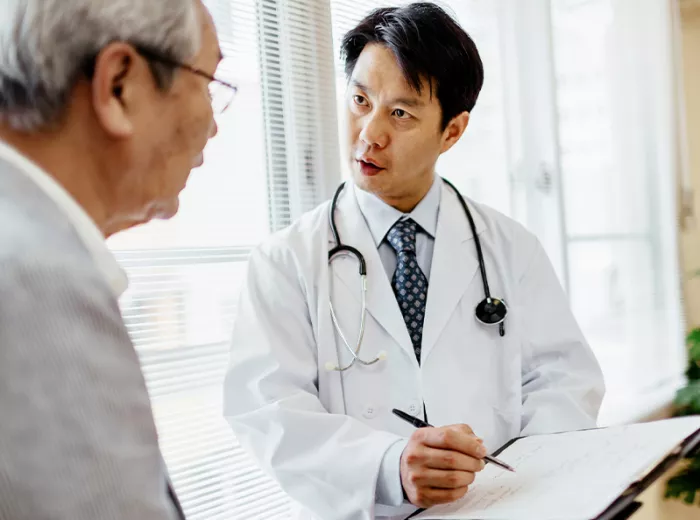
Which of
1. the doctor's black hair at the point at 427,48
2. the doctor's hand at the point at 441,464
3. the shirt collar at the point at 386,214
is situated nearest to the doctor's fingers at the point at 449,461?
the doctor's hand at the point at 441,464

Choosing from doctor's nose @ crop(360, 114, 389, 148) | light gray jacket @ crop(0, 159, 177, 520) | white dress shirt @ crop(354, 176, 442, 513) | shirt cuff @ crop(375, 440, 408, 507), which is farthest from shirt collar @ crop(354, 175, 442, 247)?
light gray jacket @ crop(0, 159, 177, 520)

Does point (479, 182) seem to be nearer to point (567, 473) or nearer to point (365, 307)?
point (365, 307)

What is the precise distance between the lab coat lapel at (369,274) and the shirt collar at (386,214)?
1 centimetres

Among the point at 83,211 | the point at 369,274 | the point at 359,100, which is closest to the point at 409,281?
the point at 369,274

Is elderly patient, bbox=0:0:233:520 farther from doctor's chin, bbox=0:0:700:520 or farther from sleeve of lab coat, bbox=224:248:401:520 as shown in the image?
sleeve of lab coat, bbox=224:248:401:520

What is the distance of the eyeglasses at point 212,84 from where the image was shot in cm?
65

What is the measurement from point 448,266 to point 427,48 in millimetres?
432

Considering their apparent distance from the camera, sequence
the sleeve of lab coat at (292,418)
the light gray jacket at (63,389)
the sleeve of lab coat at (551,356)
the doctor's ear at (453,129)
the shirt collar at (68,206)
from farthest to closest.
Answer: the doctor's ear at (453,129) < the sleeve of lab coat at (551,356) < the sleeve of lab coat at (292,418) < the shirt collar at (68,206) < the light gray jacket at (63,389)

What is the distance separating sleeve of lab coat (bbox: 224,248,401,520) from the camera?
3.56 ft

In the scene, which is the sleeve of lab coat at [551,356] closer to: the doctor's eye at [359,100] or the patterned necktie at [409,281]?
the patterned necktie at [409,281]

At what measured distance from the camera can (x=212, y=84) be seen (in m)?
0.79

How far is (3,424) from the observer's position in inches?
16.7

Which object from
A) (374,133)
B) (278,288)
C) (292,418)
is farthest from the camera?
(374,133)

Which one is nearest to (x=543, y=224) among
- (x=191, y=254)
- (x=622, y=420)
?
(x=622, y=420)
